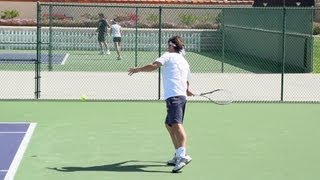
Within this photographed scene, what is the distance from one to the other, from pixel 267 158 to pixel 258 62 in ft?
61.1

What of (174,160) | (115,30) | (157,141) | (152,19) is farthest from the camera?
(152,19)

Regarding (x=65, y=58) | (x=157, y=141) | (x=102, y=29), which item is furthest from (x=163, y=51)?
(x=157, y=141)

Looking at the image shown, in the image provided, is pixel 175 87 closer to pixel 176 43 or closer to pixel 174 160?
pixel 176 43

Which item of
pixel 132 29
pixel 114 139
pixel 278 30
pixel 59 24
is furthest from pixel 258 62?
pixel 114 139

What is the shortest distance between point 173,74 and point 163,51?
21.9 m

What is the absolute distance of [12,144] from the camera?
465 inches

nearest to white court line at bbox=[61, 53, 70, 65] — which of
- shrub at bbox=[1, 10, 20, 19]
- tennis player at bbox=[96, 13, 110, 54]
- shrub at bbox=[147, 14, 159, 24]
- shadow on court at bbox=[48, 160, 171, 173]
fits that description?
tennis player at bbox=[96, 13, 110, 54]

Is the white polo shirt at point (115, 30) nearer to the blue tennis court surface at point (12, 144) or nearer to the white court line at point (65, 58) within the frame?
the white court line at point (65, 58)

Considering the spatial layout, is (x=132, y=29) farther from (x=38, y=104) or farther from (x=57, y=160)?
(x=57, y=160)

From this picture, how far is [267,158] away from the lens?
1112 centimetres

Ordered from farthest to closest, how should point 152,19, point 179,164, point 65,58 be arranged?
point 152,19, point 65,58, point 179,164

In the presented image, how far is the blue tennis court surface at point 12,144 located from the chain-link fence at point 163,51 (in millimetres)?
4235

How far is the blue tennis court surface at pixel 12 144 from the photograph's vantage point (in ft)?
32.9

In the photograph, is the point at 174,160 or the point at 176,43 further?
the point at 174,160
